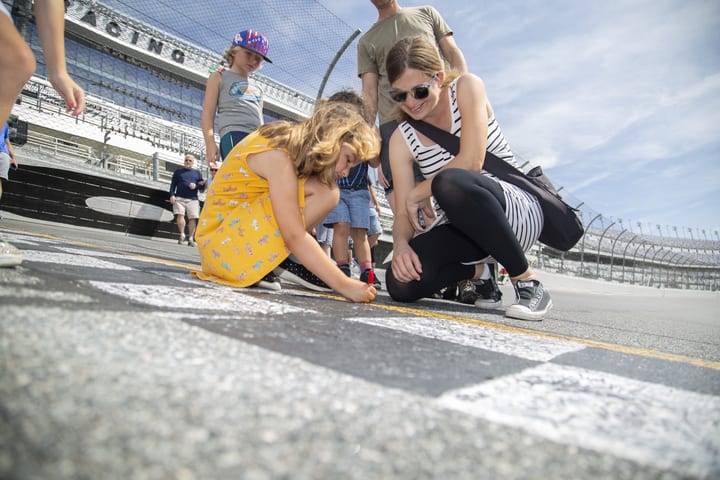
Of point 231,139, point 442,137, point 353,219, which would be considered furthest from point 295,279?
point 231,139

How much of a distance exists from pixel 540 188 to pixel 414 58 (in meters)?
0.69

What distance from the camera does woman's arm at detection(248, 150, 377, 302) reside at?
122 cm

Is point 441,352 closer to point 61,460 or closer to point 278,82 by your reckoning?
point 61,460

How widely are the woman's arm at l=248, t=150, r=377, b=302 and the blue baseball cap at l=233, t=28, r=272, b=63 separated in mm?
1542

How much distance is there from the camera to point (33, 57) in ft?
2.97

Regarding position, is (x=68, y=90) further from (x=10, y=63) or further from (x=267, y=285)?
(x=267, y=285)

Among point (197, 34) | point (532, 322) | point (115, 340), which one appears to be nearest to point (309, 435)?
point (115, 340)

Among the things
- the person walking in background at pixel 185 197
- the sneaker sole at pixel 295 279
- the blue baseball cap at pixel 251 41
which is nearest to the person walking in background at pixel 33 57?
the sneaker sole at pixel 295 279

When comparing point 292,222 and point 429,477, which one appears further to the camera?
point 292,222

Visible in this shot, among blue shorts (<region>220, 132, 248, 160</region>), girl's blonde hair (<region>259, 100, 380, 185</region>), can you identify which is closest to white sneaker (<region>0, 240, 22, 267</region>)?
girl's blonde hair (<region>259, 100, 380, 185</region>)

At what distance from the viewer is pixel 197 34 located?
18.9 meters

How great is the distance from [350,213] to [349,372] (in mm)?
2100

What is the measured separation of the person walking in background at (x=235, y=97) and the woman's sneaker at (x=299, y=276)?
3.75 ft

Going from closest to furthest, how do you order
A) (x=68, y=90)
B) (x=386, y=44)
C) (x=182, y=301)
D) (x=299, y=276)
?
1. (x=182, y=301)
2. (x=68, y=90)
3. (x=299, y=276)
4. (x=386, y=44)
